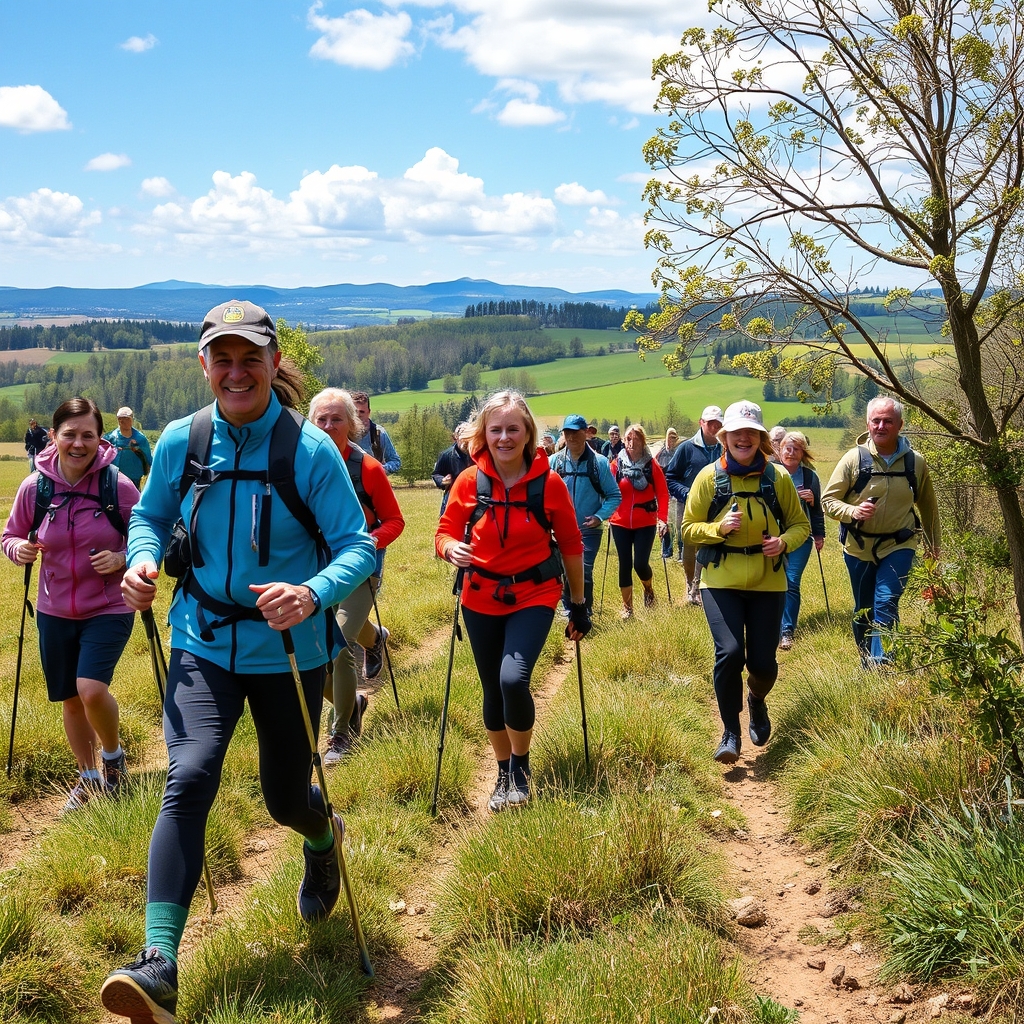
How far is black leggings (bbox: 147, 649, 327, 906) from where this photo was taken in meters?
3.49

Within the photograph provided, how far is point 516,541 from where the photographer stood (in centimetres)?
579

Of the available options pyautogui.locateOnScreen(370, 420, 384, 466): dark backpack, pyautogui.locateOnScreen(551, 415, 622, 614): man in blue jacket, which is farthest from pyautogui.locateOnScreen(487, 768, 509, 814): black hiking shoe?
pyautogui.locateOnScreen(551, 415, 622, 614): man in blue jacket

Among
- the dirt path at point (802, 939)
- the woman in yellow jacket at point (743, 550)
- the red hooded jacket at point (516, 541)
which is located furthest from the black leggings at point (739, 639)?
the red hooded jacket at point (516, 541)

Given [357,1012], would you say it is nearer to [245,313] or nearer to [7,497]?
[245,313]

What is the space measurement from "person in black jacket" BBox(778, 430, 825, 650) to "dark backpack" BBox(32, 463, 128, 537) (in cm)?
710

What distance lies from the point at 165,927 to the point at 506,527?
303cm

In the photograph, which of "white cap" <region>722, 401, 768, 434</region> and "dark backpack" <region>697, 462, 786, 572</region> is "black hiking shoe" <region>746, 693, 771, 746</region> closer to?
"dark backpack" <region>697, 462, 786, 572</region>

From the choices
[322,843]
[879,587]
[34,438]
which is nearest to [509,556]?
[322,843]

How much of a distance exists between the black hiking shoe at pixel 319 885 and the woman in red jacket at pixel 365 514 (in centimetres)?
262

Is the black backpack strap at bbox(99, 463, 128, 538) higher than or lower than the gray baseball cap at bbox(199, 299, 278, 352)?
lower

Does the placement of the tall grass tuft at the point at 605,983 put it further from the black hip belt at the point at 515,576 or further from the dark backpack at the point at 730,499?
the dark backpack at the point at 730,499

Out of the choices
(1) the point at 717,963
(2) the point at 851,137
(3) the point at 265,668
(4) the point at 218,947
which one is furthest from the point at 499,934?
(2) the point at 851,137

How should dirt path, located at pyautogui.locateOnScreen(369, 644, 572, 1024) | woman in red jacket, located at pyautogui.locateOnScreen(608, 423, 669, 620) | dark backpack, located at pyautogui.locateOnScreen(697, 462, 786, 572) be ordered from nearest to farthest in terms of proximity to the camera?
dirt path, located at pyautogui.locateOnScreen(369, 644, 572, 1024) → dark backpack, located at pyautogui.locateOnScreen(697, 462, 786, 572) → woman in red jacket, located at pyautogui.locateOnScreen(608, 423, 669, 620)

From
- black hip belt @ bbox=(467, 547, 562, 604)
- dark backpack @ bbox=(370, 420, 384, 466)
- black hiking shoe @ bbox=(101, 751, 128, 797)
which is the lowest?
black hiking shoe @ bbox=(101, 751, 128, 797)
